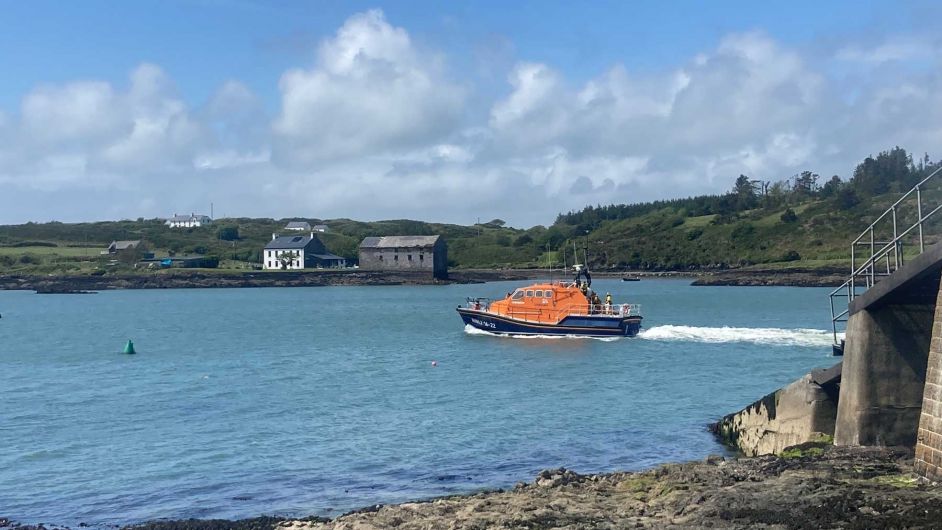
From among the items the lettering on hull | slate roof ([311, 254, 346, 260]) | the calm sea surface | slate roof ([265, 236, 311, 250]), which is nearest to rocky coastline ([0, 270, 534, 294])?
slate roof ([265, 236, 311, 250])

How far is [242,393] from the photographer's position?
3269 cm

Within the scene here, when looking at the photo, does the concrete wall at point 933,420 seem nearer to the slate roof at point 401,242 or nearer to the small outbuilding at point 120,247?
the slate roof at point 401,242

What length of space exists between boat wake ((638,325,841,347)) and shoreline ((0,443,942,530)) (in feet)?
98.0

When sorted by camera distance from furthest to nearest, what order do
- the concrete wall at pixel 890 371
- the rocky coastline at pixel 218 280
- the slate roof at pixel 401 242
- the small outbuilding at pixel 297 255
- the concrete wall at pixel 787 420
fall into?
the small outbuilding at pixel 297 255, the slate roof at pixel 401 242, the rocky coastline at pixel 218 280, the concrete wall at pixel 787 420, the concrete wall at pixel 890 371

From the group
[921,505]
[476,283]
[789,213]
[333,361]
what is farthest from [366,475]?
[789,213]

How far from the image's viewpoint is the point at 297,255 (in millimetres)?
143625

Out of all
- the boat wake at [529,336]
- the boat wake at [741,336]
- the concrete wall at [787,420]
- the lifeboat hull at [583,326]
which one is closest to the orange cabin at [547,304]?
the lifeboat hull at [583,326]

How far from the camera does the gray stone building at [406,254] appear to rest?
439 ft

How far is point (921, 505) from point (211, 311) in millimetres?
75680

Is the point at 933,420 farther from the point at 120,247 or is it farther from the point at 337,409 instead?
the point at 120,247

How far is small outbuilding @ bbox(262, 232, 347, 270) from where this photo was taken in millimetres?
143625

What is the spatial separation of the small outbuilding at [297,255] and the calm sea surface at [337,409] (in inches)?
3163

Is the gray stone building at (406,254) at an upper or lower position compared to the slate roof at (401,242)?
lower

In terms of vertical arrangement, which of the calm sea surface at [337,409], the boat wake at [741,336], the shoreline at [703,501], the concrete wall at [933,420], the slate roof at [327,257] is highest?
the slate roof at [327,257]
